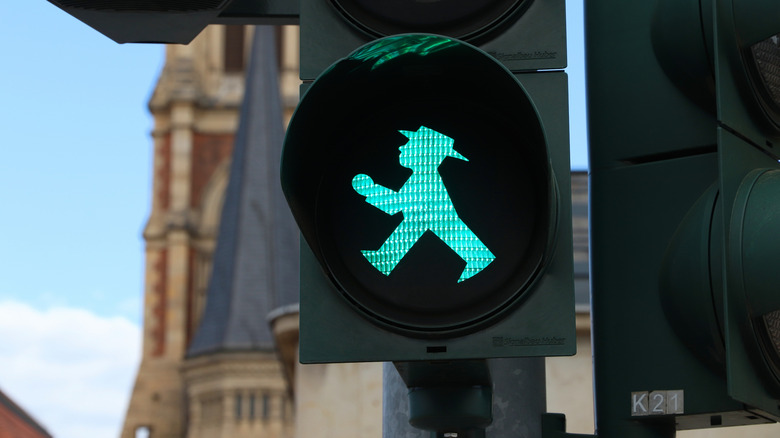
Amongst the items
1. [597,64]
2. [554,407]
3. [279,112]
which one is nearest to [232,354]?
[279,112]

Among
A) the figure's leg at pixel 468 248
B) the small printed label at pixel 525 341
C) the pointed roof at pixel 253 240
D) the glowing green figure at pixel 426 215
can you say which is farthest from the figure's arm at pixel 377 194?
the pointed roof at pixel 253 240

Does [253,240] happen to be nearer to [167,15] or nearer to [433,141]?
[167,15]

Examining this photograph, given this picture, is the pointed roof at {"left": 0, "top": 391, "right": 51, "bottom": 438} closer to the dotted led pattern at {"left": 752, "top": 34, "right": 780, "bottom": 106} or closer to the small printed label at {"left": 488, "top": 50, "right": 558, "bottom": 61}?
the small printed label at {"left": 488, "top": 50, "right": 558, "bottom": 61}

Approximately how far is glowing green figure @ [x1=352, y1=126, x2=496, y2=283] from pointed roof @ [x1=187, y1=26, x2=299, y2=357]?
55.0 meters

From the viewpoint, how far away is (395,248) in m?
2.41

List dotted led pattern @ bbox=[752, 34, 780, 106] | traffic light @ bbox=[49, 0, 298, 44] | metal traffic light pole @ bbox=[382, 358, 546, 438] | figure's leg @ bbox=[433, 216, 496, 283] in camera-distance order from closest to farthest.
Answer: figure's leg @ bbox=[433, 216, 496, 283] → dotted led pattern @ bbox=[752, 34, 780, 106] → traffic light @ bbox=[49, 0, 298, 44] → metal traffic light pole @ bbox=[382, 358, 546, 438]

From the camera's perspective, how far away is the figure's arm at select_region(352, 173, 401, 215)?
243cm

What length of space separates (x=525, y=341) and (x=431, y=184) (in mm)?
316

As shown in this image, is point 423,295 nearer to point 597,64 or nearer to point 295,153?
point 295,153

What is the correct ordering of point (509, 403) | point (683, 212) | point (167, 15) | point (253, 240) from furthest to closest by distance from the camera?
1. point (253, 240)
2. point (509, 403)
3. point (167, 15)
4. point (683, 212)

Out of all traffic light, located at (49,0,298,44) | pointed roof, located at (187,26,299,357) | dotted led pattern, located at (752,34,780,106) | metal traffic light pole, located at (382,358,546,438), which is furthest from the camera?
pointed roof, located at (187,26,299,357)

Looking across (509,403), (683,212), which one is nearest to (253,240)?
(509,403)

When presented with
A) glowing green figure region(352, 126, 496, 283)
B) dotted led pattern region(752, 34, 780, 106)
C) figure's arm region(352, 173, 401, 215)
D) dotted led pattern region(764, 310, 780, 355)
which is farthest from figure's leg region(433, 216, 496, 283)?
dotted led pattern region(752, 34, 780, 106)

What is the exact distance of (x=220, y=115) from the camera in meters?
71.0
